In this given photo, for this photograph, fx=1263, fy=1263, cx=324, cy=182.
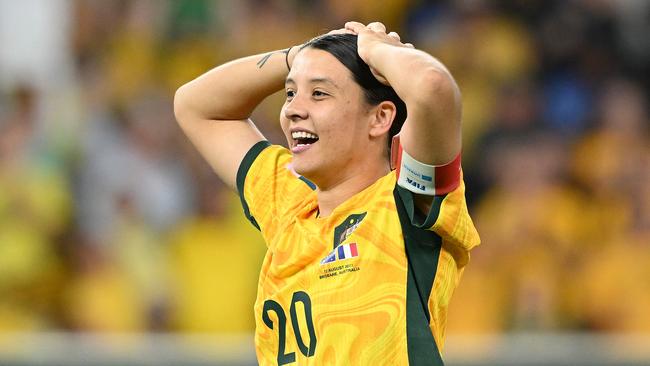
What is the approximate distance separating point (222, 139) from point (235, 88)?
6.1 inches

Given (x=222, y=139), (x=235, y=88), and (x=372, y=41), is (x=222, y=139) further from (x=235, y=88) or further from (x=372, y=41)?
(x=372, y=41)

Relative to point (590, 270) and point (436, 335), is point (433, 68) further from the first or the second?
point (590, 270)

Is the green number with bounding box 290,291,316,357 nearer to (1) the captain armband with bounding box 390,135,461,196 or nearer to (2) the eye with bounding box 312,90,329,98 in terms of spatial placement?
(1) the captain armband with bounding box 390,135,461,196

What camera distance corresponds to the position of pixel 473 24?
807 cm

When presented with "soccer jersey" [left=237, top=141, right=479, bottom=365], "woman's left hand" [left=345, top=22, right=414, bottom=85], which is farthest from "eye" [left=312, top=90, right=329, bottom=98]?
"soccer jersey" [left=237, top=141, right=479, bottom=365]

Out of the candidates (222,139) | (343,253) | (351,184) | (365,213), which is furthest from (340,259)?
(222,139)

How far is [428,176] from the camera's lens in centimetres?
297

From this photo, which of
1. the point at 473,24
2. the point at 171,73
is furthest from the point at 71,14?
the point at 473,24

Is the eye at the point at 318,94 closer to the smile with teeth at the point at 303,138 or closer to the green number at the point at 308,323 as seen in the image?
the smile with teeth at the point at 303,138

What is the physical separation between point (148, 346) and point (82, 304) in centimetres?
123

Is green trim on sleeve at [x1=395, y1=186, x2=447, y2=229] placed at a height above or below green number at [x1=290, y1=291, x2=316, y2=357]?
above

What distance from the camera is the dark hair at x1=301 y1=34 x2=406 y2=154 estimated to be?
3.19 metres

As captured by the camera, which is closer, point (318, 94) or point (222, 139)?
point (318, 94)

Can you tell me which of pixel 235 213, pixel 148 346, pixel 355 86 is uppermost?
pixel 355 86
